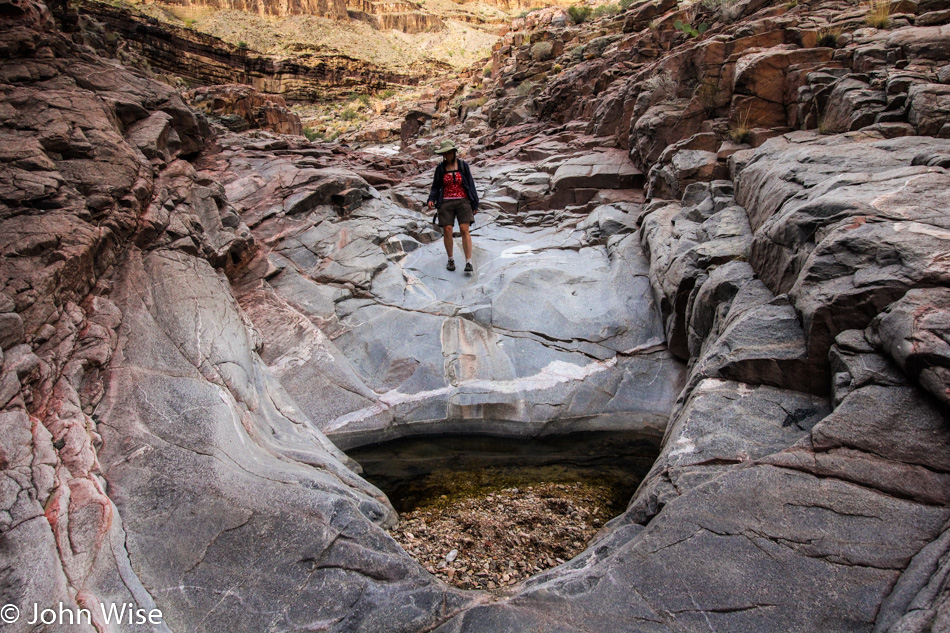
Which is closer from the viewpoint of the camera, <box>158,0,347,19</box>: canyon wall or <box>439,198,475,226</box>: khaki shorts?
<box>439,198,475,226</box>: khaki shorts

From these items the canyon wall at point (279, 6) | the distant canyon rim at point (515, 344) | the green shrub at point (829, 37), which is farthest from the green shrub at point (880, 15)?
the canyon wall at point (279, 6)

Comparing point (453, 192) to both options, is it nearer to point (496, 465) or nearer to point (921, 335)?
point (496, 465)

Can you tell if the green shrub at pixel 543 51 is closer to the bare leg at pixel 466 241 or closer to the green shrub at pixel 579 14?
the green shrub at pixel 579 14

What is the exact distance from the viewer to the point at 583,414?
5.86 meters

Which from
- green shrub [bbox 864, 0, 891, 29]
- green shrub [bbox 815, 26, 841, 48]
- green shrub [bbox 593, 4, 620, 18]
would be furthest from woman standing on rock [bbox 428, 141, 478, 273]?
green shrub [bbox 593, 4, 620, 18]

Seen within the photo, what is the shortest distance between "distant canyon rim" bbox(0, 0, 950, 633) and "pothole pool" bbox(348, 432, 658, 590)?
0.62 ft

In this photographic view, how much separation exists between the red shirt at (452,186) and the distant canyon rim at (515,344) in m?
1.33

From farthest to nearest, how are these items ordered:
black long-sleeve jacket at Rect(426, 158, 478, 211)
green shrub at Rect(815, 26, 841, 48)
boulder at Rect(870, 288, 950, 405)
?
1. green shrub at Rect(815, 26, 841, 48)
2. black long-sleeve jacket at Rect(426, 158, 478, 211)
3. boulder at Rect(870, 288, 950, 405)

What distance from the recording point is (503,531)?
436 cm

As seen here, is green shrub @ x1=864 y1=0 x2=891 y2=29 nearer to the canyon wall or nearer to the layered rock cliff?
the layered rock cliff

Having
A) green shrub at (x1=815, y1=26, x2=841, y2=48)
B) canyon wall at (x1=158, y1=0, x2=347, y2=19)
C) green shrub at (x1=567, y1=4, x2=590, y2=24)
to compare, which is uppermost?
canyon wall at (x1=158, y1=0, x2=347, y2=19)

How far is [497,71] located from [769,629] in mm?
28645

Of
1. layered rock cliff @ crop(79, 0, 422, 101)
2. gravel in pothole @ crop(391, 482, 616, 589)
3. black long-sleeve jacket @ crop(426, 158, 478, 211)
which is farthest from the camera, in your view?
layered rock cliff @ crop(79, 0, 422, 101)

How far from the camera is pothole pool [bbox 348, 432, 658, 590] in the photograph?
404 centimetres
